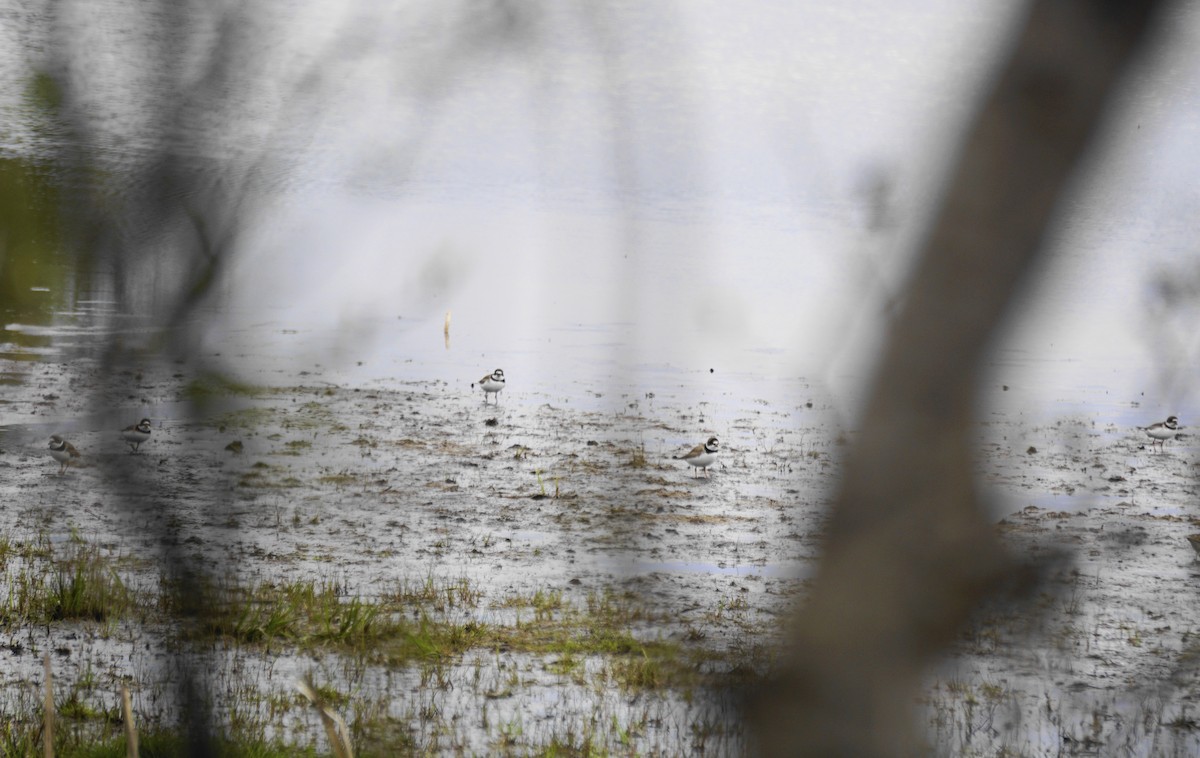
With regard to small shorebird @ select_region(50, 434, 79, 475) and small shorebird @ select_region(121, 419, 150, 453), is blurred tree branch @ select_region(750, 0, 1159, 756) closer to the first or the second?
small shorebird @ select_region(121, 419, 150, 453)

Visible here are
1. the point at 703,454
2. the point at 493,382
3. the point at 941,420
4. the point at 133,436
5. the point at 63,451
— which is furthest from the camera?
the point at 493,382

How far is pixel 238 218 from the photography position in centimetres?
214

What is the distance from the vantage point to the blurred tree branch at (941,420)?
2.91 feet

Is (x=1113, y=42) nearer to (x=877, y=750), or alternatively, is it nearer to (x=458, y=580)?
(x=877, y=750)

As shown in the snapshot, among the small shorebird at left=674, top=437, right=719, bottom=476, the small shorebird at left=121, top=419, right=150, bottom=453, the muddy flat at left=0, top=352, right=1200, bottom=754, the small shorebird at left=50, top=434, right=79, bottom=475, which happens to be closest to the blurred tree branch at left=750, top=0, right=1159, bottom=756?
the muddy flat at left=0, top=352, right=1200, bottom=754

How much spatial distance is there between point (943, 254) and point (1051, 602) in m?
0.33

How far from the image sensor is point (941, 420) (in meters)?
0.91

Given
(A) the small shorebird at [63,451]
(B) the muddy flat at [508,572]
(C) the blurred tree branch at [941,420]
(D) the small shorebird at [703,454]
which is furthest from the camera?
(D) the small shorebird at [703,454]

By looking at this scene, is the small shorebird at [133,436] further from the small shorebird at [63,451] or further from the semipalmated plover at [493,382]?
the semipalmated plover at [493,382]

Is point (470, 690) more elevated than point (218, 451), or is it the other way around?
point (218, 451)

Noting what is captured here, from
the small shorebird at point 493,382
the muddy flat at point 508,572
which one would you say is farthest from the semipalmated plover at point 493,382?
the muddy flat at point 508,572

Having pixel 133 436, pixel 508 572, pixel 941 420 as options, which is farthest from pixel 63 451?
pixel 941 420

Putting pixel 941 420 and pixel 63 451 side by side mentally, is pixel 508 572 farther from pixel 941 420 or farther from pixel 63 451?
pixel 941 420

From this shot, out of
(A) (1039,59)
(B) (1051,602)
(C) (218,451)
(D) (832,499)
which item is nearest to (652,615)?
(D) (832,499)
